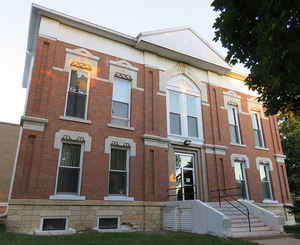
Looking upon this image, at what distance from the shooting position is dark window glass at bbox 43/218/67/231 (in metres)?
10.1

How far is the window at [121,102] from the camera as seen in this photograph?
13539mm

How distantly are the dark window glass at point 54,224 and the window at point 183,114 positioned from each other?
7485mm

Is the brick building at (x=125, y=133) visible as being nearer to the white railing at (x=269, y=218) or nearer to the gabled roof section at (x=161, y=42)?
the gabled roof section at (x=161, y=42)

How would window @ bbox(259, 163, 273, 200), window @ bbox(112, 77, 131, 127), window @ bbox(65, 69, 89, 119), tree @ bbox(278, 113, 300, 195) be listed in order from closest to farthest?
1. window @ bbox(65, 69, 89, 119)
2. window @ bbox(112, 77, 131, 127)
3. window @ bbox(259, 163, 273, 200)
4. tree @ bbox(278, 113, 300, 195)

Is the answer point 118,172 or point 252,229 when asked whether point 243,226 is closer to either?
point 252,229

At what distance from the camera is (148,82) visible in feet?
48.8

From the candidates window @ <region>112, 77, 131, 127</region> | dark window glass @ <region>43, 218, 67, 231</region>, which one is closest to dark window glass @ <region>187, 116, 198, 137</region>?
window @ <region>112, 77, 131, 127</region>

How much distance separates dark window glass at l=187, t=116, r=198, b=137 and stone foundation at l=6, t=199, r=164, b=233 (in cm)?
492

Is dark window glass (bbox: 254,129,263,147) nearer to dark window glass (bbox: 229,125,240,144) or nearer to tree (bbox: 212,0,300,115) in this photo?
dark window glass (bbox: 229,125,240,144)

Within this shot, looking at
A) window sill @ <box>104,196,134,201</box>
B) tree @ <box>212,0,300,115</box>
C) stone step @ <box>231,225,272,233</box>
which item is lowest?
stone step @ <box>231,225,272,233</box>

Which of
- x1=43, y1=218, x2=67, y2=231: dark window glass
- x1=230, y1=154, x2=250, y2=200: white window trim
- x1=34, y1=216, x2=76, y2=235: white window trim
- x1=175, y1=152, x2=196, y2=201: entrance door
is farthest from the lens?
x1=230, y1=154, x2=250, y2=200: white window trim

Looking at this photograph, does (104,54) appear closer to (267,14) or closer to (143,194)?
(143,194)

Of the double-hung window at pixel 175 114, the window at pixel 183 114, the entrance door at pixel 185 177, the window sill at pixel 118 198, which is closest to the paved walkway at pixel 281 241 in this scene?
the entrance door at pixel 185 177

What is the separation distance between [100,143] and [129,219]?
12.7 feet
